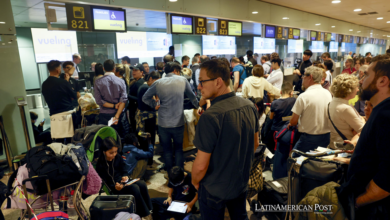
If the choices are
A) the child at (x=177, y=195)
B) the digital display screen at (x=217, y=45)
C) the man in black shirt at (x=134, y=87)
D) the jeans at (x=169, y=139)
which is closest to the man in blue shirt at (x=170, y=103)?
the jeans at (x=169, y=139)

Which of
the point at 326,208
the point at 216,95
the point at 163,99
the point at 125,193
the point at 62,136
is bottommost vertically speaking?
the point at 125,193

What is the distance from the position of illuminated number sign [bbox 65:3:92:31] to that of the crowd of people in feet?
2.71

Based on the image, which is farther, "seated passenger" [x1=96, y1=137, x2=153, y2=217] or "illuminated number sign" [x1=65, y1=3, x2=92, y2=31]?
"illuminated number sign" [x1=65, y1=3, x2=92, y2=31]

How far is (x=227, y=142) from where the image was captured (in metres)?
1.67

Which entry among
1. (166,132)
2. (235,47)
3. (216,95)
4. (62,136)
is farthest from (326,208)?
(235,47)

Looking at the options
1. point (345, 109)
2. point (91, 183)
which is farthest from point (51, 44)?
point (345, 109)

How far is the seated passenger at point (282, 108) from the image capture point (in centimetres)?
341

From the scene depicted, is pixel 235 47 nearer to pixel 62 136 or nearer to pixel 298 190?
pixel 62 136

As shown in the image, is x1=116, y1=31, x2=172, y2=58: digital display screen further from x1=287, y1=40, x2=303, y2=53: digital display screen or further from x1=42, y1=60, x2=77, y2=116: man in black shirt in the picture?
x1=287, y1=40, x2=303, y2=53: digital display screen

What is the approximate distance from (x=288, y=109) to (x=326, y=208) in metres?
2.17

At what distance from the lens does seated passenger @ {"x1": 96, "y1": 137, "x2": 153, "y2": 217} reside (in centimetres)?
280

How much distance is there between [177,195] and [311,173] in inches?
65.8

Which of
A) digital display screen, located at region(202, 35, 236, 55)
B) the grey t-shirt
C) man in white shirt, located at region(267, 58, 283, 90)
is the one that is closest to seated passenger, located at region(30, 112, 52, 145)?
the grey t-shirt

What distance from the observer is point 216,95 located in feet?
5.84
